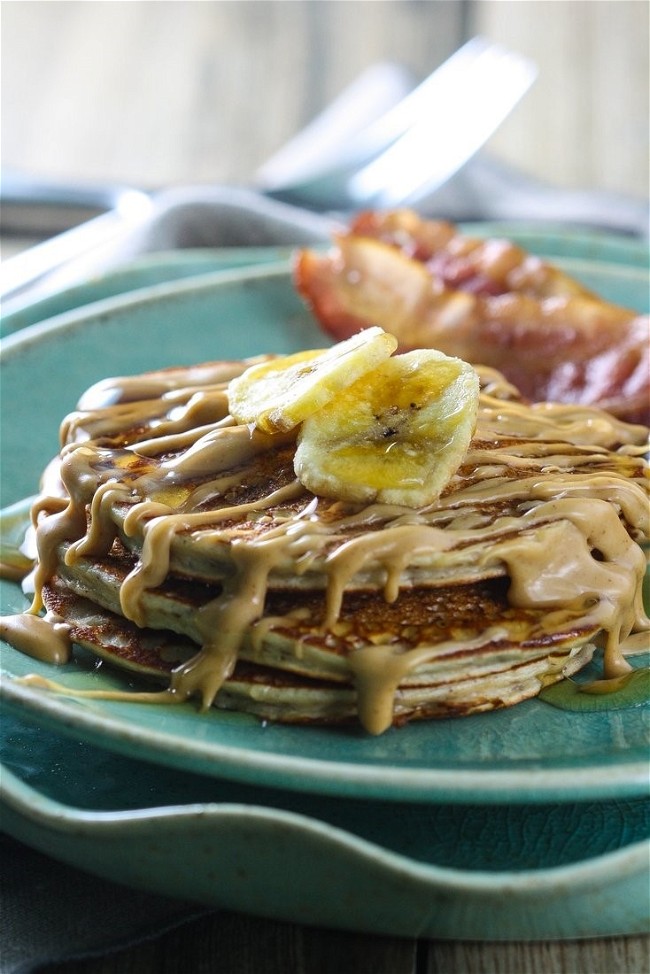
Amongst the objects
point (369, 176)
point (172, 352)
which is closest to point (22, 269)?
point (172, 352)

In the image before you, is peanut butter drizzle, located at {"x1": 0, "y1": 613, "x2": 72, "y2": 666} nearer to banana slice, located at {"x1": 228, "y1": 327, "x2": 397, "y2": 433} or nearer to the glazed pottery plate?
the glazed pottery plate

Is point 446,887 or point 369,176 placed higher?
point 369,176

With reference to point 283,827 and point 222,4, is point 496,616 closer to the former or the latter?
point 283,827

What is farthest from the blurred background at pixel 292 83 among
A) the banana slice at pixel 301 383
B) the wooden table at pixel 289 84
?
the banana slice at pixel 301 383

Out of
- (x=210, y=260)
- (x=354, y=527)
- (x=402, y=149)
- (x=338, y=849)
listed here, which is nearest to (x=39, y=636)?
(x=354, y=527)

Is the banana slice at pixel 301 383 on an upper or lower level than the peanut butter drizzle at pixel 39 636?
upper

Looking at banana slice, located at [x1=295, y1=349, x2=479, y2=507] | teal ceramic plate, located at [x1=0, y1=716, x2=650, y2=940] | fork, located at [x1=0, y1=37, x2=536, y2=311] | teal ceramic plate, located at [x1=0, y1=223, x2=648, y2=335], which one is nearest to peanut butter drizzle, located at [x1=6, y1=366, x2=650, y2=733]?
banana slice, located at [x1=295, y1=349, x2=479, y2=507]

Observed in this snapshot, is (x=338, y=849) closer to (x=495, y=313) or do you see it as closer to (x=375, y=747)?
(x=375, y=747)

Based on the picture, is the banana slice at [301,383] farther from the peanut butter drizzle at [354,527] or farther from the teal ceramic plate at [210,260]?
the teal ceramic plate at [210,260]
